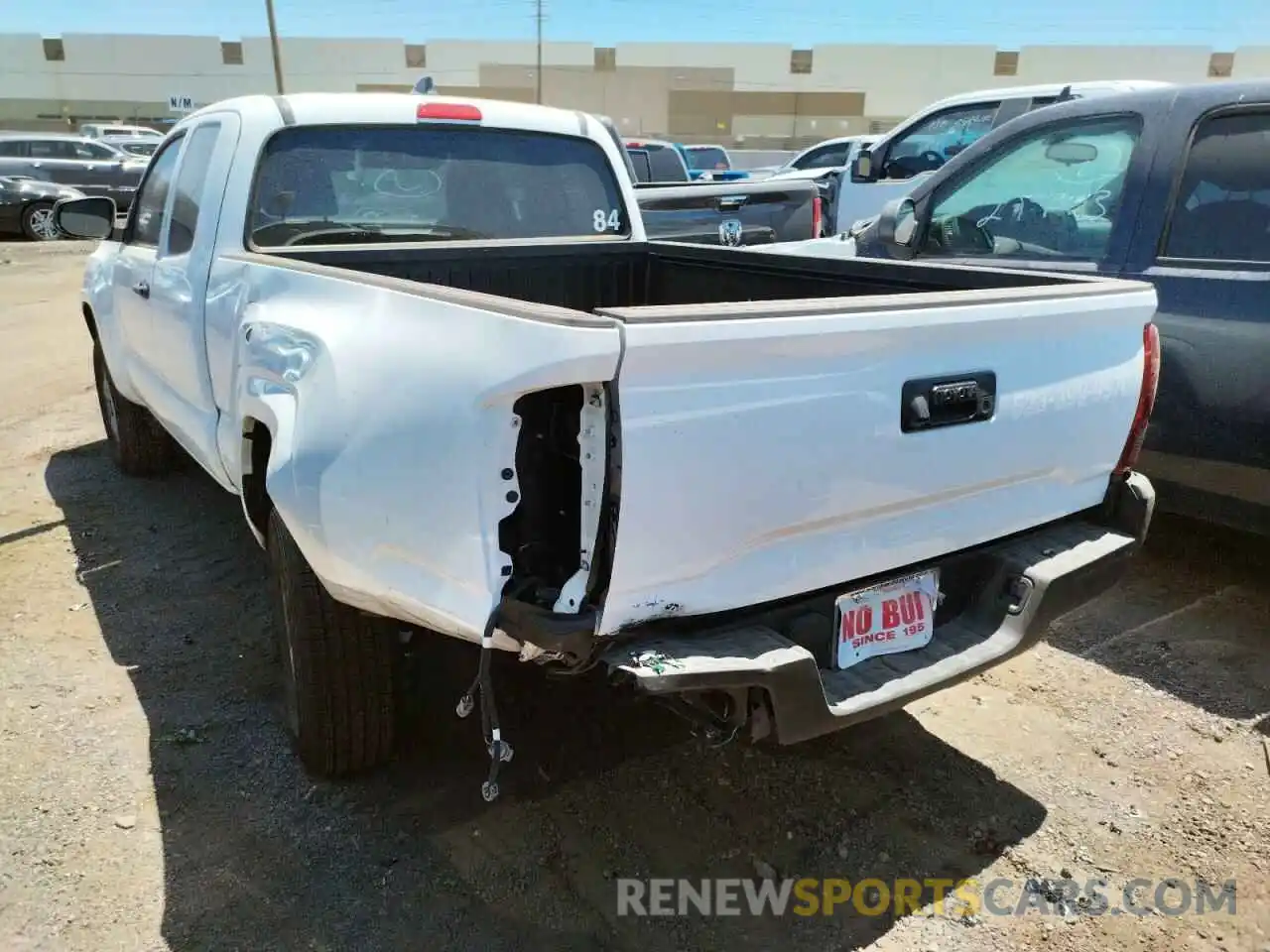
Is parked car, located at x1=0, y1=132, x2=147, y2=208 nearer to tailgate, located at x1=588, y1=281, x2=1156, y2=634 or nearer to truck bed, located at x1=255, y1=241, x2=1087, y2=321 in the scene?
truck bed, located at x1=255, y1=241, x2=1087, y2=321

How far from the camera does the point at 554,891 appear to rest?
247cm

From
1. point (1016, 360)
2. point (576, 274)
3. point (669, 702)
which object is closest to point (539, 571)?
point (669, 702)

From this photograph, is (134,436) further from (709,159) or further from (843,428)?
(709,159)

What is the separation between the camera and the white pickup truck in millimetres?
1929

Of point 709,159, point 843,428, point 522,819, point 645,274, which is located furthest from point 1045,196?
point 709,159

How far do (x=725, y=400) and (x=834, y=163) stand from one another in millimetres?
16082

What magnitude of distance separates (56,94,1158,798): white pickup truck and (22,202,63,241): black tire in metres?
15.8

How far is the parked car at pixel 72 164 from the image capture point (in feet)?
58.2

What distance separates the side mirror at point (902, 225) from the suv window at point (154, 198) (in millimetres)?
3417

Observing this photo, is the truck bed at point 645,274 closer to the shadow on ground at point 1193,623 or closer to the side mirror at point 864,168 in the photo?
the shadow on ground at point 1193,623

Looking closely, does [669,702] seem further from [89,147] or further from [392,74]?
[392,74]

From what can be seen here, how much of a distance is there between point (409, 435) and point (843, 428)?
0.92 meters

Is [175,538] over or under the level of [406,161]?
under

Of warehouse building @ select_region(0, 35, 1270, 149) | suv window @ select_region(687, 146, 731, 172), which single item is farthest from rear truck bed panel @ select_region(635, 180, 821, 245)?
warehouse building @ select_region(0, 35, 1270, 149)
